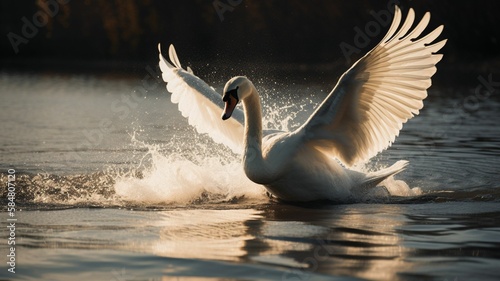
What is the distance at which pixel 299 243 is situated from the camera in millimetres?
8062

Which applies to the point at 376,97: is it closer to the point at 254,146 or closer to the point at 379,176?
the point at 379,176

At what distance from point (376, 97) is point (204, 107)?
3.11 metres

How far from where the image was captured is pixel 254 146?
992 cm

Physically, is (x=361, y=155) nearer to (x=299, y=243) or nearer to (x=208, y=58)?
(x=299, y=243)

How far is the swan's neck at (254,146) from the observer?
978 cm

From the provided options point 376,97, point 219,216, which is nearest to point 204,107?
point 376,97

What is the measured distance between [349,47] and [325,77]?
13.4m

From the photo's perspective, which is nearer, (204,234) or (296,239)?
(296,239)

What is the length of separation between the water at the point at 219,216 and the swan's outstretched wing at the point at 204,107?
0.36 metres

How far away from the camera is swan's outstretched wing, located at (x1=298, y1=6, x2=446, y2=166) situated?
9.80 m

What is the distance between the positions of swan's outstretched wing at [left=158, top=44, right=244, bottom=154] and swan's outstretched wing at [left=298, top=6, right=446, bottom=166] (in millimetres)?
1816

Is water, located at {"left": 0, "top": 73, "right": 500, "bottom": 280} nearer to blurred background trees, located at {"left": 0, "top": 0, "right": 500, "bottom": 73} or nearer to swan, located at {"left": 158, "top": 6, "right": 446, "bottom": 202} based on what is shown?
swan, located at {"left": 158, "top": 6, "right": 446, "bottom": 202}

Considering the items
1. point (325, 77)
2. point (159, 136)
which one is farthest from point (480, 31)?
point (159, 136)

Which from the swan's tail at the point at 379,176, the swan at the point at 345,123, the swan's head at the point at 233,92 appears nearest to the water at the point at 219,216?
the swan's tail at the point at 379,176
